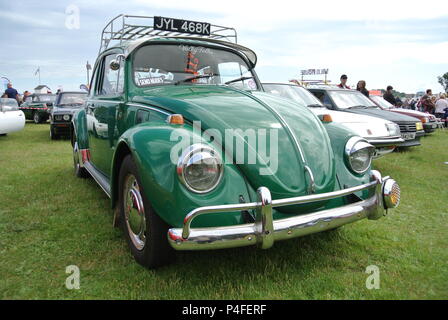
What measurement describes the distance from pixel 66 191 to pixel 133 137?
266 cm

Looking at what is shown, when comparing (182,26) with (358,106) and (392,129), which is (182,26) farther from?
(358,106)

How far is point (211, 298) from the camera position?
7.00 feet

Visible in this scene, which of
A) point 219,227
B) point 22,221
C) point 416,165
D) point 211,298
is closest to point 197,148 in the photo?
point 219,227

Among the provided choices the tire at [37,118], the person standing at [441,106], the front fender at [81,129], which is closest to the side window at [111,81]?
the front fender at [81,129]

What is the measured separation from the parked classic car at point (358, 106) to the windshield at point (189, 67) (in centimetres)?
377

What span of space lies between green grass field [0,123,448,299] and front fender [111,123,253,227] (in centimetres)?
54

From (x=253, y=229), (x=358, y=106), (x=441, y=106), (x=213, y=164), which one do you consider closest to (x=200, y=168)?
(x=213, y=164)

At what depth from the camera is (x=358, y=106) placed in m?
7.37

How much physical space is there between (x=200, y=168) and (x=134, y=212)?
71cm

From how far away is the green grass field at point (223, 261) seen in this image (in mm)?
2217

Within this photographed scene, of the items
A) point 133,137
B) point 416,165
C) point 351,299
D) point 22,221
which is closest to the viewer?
point 351,299

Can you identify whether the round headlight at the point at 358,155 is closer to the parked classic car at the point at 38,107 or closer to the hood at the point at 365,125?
the hood at the point at 365,125
